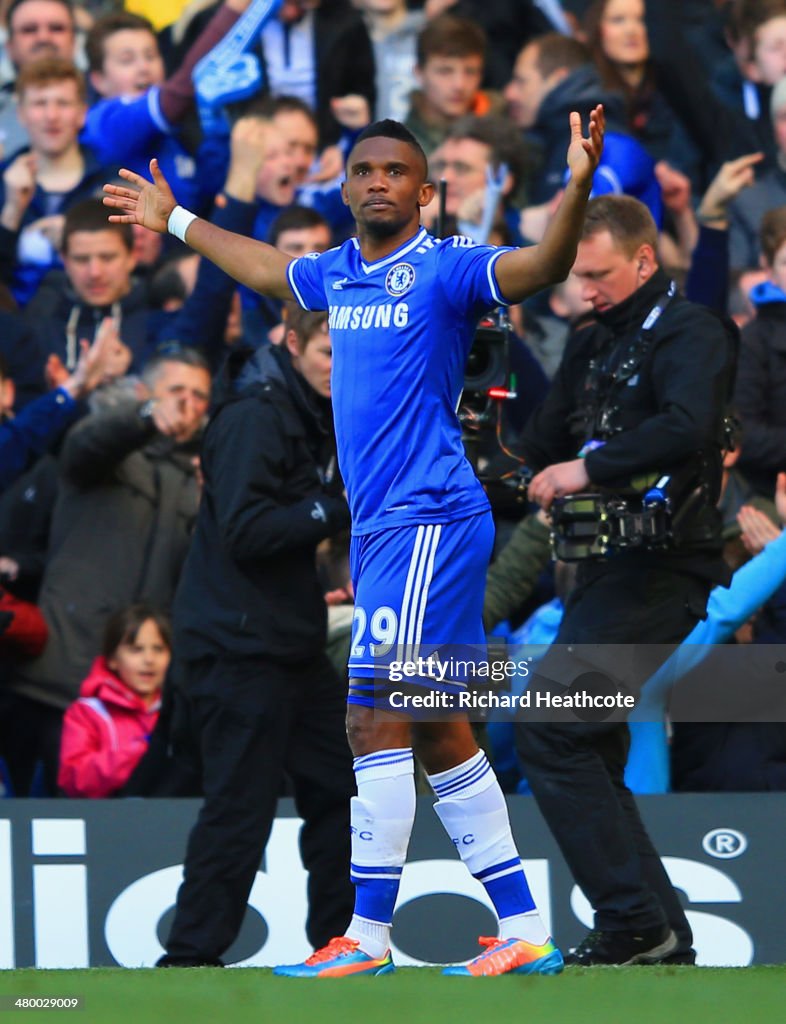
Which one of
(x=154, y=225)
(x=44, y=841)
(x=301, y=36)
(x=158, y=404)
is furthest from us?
(x=301, y=36)

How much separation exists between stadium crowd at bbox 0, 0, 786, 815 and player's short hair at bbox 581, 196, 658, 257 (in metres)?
0.52

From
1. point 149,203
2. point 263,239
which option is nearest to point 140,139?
point 263,239

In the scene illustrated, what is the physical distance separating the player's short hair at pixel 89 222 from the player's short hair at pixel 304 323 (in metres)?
2.73

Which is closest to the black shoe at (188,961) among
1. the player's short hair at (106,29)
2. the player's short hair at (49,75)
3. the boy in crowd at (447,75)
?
the boy in crowd at (447,75)

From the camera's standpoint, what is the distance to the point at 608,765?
576cm

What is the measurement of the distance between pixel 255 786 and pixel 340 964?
1456mm

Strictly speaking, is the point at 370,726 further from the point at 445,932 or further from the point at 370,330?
the point at 445,932

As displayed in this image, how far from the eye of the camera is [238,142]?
28.8 ft

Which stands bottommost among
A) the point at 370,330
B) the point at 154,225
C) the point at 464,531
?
the point at 464,531

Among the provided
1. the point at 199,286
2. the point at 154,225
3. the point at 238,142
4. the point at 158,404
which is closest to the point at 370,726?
the point at 154,225

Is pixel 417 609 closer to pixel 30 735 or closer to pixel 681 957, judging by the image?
pixel 681 957

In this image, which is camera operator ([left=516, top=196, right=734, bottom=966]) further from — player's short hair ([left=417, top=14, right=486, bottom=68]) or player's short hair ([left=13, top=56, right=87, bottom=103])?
player's short hair ([left=13, top=56, right=87, bottom=103])

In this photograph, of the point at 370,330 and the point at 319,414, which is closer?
the point at 370,330

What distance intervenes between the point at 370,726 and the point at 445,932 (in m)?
2.06
